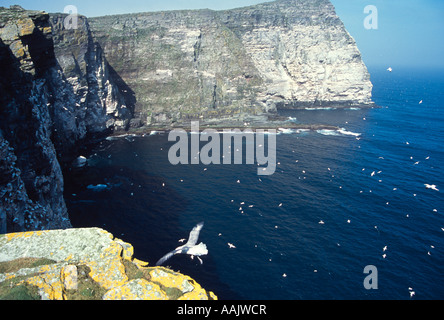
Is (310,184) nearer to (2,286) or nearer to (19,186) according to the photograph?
(19,186)

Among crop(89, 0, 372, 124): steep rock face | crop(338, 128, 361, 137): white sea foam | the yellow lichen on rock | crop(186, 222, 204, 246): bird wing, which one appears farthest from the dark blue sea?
crop(89, 0, 372, 124): steep rock face

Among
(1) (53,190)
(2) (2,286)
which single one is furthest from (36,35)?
(2) (2,286)

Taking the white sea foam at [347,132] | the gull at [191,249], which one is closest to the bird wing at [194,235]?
the gull at [191,249]

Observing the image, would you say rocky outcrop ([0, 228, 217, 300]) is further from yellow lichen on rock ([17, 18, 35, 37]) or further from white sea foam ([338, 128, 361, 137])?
white sea foam ([338, 128, 361, 137])

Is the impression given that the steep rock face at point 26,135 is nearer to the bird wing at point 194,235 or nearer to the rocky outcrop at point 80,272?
the rocky outcrop at point 80,272

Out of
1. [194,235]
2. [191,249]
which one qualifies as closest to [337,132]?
[194,235]

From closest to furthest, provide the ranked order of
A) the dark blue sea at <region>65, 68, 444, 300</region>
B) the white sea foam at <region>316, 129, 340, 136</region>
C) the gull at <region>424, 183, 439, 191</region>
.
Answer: the dark blue sea at <region>65, 68, 444, 300</region> → the gull at <region>424, 183, 439, 191</region> → the white sea foam at <region>316, 129, 340, 136</region>
